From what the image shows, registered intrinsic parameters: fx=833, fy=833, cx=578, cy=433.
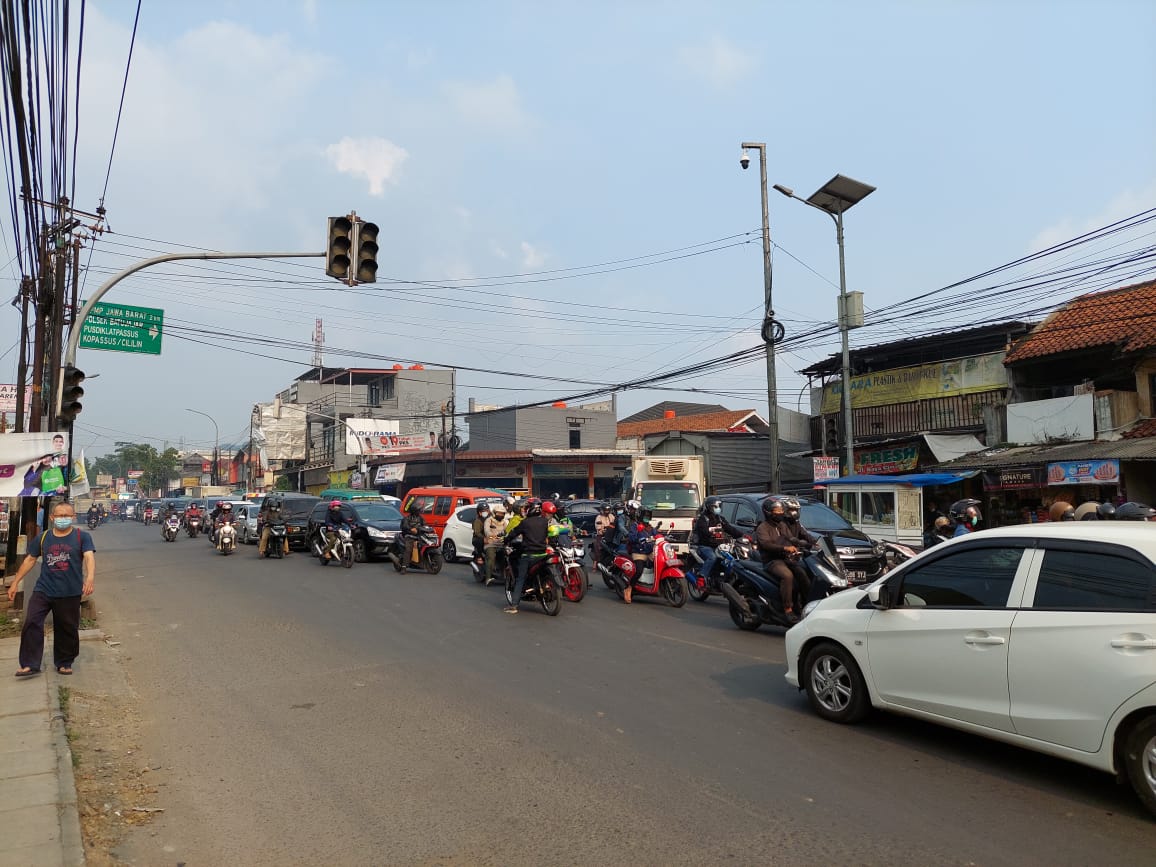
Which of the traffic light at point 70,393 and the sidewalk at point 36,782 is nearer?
the sidewalk at point 36,782

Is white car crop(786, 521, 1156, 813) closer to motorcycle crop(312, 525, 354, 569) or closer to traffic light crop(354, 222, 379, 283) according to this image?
traffic light crop(354, 222, 379, 283)

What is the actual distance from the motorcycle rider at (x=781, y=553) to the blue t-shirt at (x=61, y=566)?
7.23 meters

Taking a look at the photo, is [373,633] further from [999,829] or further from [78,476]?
[78,476]

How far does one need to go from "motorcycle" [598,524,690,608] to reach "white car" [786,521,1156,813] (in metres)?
6.71

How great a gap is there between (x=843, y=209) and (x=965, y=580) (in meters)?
19.3

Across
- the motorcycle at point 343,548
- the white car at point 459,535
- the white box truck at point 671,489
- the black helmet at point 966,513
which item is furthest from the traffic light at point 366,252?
the white box truck at point 671,489

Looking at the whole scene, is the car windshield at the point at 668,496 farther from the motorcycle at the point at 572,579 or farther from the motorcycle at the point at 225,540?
the motorcycle at the point at 225,540

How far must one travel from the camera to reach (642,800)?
4.87 metres

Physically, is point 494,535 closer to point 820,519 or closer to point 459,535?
point 820,519

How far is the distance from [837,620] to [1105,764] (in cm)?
202

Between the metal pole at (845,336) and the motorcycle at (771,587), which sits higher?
the metal pole at (845,336)

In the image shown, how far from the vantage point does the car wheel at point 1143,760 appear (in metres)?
4.33

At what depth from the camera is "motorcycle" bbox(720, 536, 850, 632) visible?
938 centimetres

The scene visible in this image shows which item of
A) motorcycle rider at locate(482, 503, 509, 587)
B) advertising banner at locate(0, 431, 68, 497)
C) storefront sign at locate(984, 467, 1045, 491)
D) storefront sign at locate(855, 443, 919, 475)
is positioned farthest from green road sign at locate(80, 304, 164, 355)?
storefront sign at locate(855, 443, 919, 475)
